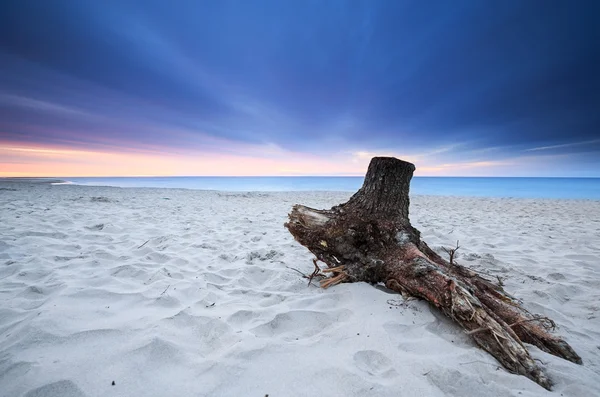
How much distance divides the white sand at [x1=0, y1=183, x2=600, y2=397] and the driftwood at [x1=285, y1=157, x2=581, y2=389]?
0.14 meters

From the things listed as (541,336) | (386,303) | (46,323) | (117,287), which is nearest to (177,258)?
(117,287)

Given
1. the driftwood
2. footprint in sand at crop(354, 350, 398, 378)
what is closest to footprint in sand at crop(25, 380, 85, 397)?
footprint in sand at crop(354, 350, 398, 378)

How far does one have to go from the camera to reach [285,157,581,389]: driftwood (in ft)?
6.22

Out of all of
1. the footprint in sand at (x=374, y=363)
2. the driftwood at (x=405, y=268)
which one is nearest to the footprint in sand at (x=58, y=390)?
the footprint in sand at (x=374, y=363)

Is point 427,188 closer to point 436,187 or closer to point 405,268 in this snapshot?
point 436,187

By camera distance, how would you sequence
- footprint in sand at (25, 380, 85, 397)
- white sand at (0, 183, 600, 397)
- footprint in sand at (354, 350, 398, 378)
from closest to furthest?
footprint in sand at (25, 380, 85, 397), white sand at (0, 183, 600, 397), footprint in sand at (354, 350, 398, 378)

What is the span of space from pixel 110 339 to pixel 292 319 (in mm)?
1369

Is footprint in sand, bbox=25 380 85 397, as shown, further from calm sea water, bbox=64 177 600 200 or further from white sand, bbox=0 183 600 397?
calm sea water, bbox=64 177 600 200

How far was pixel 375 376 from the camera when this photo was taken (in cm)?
165

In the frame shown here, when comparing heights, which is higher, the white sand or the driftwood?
the driftwood

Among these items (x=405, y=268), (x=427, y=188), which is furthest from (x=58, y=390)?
(x=427, y=188)

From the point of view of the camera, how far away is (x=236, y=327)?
220 centimetres

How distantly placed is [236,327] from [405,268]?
5.36 ft

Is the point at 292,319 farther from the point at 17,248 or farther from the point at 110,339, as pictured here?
the point at 17,248
